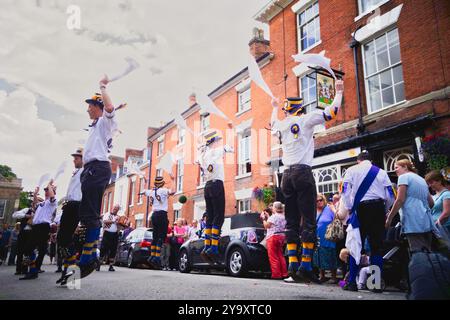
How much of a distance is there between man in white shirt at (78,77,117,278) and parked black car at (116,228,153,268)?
28.9 feet

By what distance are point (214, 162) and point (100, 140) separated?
8.27 ft

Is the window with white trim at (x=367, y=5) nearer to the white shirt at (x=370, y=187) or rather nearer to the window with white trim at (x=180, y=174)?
the white shirt at (x=370, y=187)

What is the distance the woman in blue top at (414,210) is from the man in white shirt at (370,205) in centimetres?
19

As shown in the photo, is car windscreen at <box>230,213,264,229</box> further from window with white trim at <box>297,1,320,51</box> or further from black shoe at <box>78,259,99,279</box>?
window with white trim at <box>297,1,320,51</box>

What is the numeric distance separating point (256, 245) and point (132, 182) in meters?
26.3

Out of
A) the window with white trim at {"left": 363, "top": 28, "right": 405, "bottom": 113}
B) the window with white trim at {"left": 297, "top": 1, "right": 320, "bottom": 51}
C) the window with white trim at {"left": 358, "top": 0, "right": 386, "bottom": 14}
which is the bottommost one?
the window with white trim at {"left": 363, "top": 28, "right": 405, "bottom": 113}

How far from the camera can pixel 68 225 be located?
4.95 m

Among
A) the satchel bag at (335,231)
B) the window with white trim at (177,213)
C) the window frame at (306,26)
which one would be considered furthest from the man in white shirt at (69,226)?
the window with white trim at (177,213)

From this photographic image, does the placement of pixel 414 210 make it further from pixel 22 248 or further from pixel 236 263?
pixel 22 248

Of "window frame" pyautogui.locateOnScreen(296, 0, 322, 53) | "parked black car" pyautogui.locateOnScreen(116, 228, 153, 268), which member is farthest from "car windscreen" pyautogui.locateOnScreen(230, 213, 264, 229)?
"window frame" pyautogui.locateOnScreen(296, 0, 322, 53)

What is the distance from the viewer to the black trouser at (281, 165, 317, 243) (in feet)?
14.6

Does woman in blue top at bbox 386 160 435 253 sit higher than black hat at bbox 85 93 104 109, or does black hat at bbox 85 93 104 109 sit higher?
black hat at bbox 85 93 104 109

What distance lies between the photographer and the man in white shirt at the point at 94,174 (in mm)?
4012

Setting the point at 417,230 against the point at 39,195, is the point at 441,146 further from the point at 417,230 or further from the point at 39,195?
Answer: the point at 39,195
